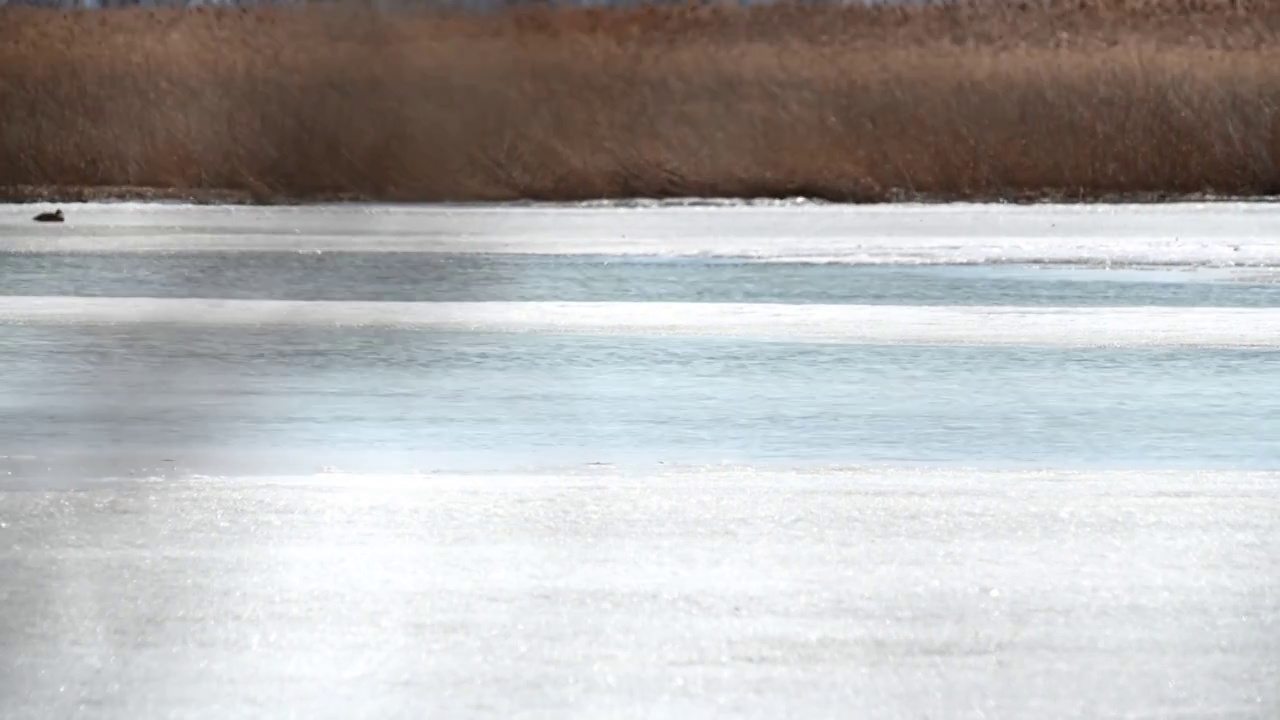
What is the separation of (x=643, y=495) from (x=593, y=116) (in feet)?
42.2

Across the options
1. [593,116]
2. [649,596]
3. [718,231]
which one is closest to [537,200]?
[593,116]

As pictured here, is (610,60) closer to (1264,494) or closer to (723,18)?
(723,18)

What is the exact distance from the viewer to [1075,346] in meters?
8.24

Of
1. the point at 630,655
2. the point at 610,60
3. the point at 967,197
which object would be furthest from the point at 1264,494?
the point at 610,60

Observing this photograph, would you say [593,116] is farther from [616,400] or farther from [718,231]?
[616,400]

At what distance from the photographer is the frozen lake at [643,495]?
3.72 m

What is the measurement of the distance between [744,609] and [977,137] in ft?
45.0

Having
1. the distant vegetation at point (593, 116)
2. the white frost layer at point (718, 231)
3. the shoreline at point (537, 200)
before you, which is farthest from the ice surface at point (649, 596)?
the distant vegetation at point (593, 116)

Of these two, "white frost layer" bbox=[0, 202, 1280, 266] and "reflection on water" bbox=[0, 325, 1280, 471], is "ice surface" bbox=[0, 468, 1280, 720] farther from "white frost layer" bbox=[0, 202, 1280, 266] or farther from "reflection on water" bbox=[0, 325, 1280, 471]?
"white frost layer" bbox=[0, 202, 1280, 266]

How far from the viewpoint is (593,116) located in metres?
17.9

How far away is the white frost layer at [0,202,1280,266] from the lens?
1232 cm

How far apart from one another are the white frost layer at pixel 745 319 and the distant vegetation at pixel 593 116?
7075mm

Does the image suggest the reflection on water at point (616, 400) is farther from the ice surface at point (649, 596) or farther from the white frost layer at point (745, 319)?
the ice surface at point (649, 596)

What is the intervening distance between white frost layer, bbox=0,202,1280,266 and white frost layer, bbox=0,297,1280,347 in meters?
2.37
